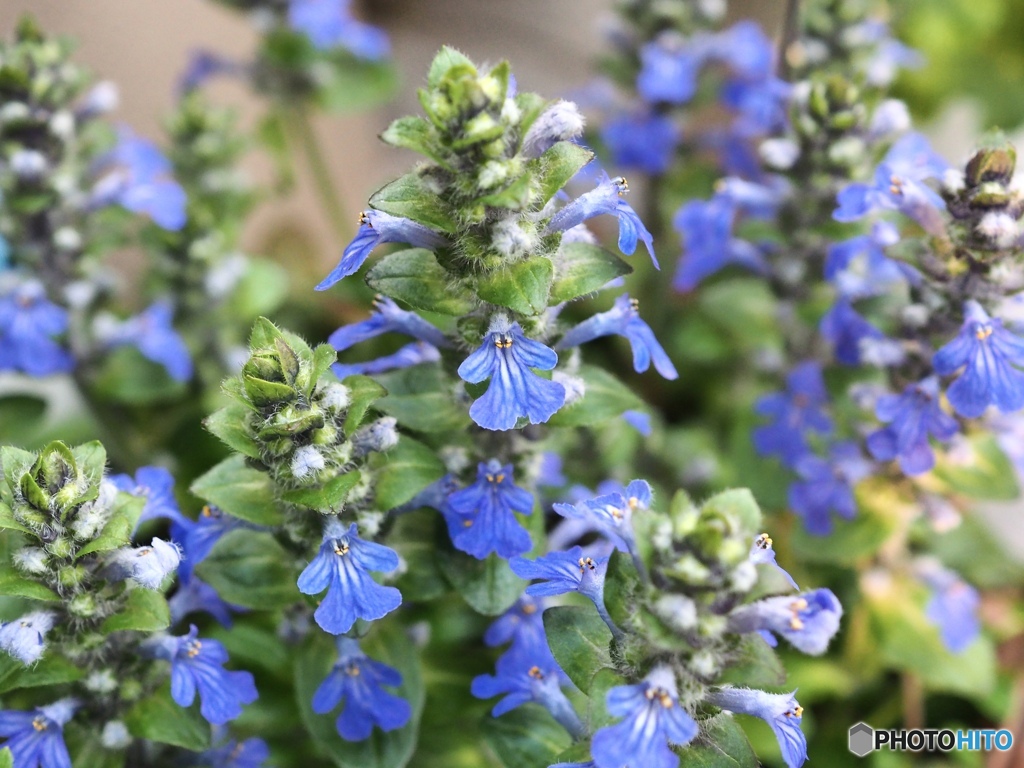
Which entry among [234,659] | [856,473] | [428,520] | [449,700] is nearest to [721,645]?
[428,520]

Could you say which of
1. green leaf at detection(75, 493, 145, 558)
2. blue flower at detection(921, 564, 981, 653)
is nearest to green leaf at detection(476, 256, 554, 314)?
green leaf at detection(75, 493, 145, 558)

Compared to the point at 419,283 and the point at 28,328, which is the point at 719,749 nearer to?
the point at 419,283

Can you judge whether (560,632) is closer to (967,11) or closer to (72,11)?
(72,11)

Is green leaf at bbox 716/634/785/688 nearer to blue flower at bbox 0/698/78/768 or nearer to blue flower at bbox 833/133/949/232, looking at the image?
blue flower at bbox 833/133/949/232

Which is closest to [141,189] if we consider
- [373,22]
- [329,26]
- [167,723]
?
[329,26]

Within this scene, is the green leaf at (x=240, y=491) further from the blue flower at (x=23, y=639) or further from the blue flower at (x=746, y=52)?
the blue flower at (x=746, y=52)

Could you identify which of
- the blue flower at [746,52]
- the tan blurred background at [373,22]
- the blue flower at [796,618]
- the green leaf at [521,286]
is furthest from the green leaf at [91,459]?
the tan blurred background at [373,22]
